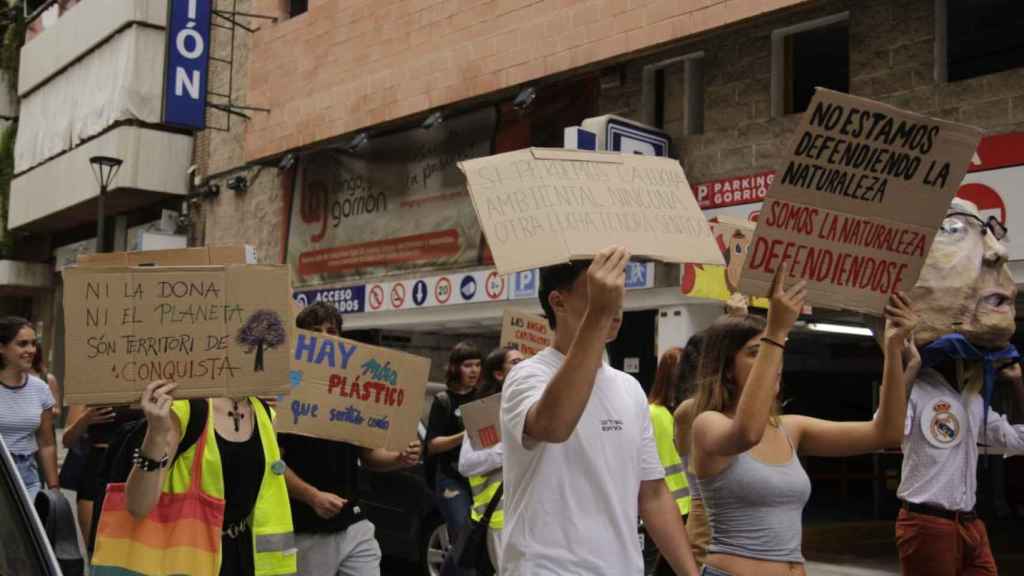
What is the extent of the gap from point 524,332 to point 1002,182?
5028 mm

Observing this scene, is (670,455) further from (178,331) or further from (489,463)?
(178,331)

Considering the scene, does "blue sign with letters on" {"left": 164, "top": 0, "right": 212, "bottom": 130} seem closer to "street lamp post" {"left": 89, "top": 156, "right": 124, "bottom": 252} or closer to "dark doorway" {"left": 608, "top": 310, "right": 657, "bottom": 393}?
"street lamp post" {"left": 89, "top": 156, "right": 124, "bottom": 252}

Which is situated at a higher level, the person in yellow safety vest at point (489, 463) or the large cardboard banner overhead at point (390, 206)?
the large cardboard banner overhead at point (390, 206)

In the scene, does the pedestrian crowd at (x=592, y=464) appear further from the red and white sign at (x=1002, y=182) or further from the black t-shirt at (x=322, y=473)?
the red and white sign at (x=1002, y=182)

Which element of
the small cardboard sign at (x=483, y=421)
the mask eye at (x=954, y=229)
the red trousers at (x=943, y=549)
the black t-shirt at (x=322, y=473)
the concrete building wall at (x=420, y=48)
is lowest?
the red trousers at (x=943, y=549)

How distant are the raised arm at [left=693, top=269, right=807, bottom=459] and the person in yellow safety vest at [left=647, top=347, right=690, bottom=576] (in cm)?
263

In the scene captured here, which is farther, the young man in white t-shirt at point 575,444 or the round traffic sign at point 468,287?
the round traffic sign at point 468,287

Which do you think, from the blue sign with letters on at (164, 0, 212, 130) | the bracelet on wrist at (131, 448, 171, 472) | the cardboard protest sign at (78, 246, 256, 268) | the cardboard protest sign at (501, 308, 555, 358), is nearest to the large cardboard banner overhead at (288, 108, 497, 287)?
the blue sign with letters on at (164, 0, 212, 130)

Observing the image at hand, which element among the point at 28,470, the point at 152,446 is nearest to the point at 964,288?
the point at 152,446

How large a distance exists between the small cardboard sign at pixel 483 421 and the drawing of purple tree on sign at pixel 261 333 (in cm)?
238

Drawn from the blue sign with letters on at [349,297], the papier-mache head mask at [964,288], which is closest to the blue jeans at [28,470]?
the papier-mache head mask at [964,288]

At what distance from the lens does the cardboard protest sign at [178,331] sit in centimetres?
400

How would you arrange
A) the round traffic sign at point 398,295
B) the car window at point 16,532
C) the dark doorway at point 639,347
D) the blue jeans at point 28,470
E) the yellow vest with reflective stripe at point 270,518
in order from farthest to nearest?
the round traffic sign at point 398,295, the dark doorway at point 639,347, the blue jeans at point 28,470, the yellow vest with reflective stripe at point 270,518, the car window at point 16,532

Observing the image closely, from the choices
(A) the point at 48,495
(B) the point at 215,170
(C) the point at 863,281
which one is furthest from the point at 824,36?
(B) the point at 215,170
